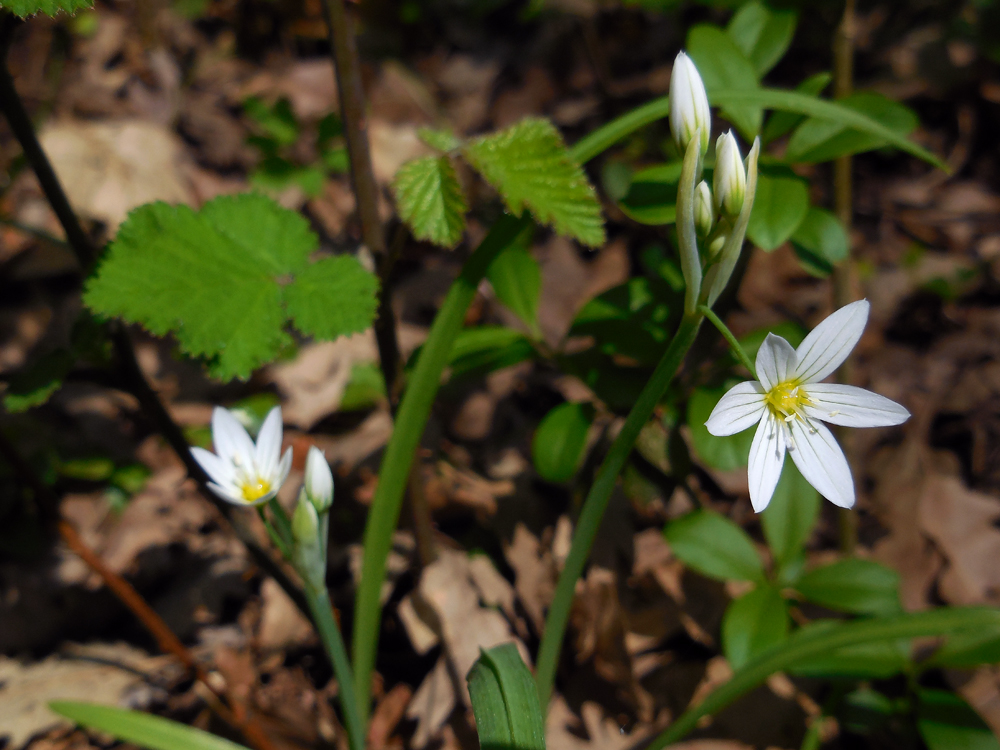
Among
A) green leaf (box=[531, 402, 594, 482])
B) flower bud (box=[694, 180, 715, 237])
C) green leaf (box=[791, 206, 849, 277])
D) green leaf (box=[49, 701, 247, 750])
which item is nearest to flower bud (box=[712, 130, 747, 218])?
flower bud (box=[694, 180, 715, 237])

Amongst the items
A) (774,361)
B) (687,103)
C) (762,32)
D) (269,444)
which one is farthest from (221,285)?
(762,32)

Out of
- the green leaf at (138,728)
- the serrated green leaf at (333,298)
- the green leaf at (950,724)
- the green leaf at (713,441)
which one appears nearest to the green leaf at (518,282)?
the serrated green leaf at (333,298)

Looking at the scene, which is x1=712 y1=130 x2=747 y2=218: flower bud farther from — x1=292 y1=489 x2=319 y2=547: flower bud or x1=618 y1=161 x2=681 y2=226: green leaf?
x1=292 y1=489 x2=319 y2=547: flower bud

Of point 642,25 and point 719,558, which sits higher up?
point 642,25

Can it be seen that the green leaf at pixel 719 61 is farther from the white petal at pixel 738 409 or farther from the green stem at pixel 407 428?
the white petal at pixel 738 409

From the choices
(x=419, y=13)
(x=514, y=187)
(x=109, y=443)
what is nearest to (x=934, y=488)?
(x=514, y=187)

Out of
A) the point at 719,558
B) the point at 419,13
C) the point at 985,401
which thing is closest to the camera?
the point at 719,558

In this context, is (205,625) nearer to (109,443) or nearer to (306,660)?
(306,660)
